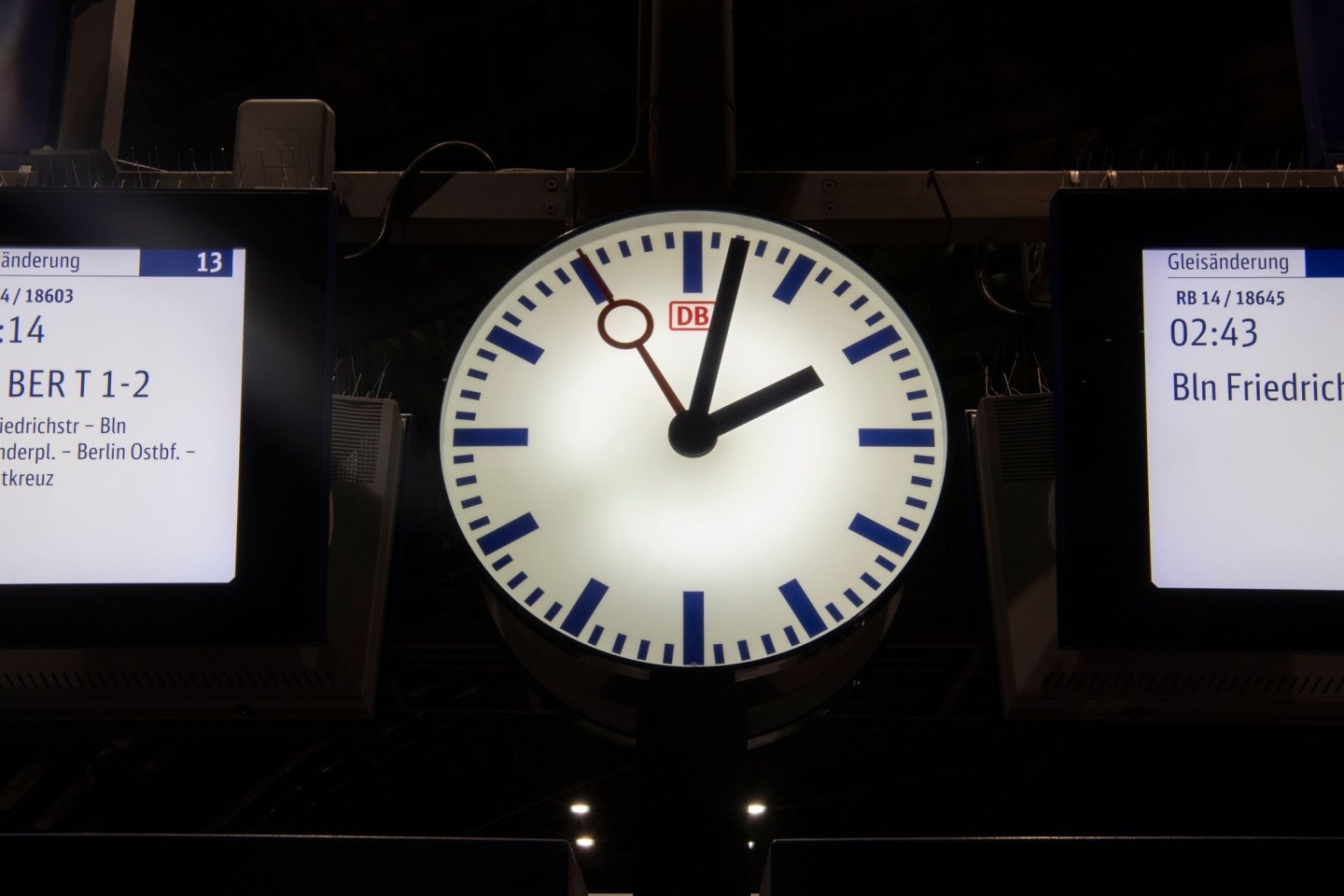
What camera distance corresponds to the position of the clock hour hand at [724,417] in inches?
92.4

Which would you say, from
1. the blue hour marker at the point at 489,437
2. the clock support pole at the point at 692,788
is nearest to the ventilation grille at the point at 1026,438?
the clock support pole at the point at 692,788

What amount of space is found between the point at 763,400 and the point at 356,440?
2.46ft

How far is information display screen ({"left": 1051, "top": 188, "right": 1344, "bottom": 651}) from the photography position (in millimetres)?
2229

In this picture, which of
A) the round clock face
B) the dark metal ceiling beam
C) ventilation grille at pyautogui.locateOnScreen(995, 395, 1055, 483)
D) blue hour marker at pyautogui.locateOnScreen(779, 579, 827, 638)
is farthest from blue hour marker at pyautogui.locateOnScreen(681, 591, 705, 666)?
the dark metal ceiling beam

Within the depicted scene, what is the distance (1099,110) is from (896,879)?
329 inches

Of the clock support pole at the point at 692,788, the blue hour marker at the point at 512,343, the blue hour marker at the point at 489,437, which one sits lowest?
the clock support pole at the point at 692,788

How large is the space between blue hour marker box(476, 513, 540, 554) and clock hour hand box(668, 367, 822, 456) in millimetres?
281

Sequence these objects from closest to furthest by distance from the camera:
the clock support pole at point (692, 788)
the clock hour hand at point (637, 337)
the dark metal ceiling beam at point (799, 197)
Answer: the clock support pole at point (692, 788) → the clock hour hand at point (637, 337) → the dark metal ceiling beam at point (799, 197)

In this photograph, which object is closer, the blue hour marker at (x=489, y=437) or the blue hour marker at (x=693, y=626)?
the blue hour marker at (x=693, y=626)

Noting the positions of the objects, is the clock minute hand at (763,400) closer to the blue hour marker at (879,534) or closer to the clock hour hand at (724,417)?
the clock hour hand at (724,417)

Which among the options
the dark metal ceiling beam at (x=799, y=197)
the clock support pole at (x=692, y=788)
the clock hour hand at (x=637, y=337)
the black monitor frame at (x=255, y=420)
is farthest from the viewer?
the dark metal ceiling beam at (x=799, y=197)

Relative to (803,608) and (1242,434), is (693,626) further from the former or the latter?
(1242,434)

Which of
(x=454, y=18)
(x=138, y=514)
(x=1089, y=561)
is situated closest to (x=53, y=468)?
(x=138, y=514)

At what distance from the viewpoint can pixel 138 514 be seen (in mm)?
2275
